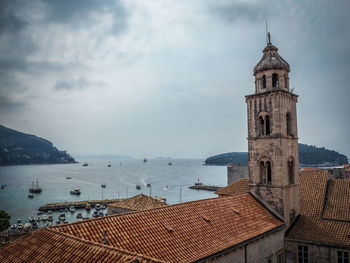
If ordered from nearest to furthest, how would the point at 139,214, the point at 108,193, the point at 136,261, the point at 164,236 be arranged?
the point at 136,261
the point at 164,236
the point at 139,214
the point at 108,193

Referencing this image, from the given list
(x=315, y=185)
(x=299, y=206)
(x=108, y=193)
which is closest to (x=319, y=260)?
(x=299, y=206)

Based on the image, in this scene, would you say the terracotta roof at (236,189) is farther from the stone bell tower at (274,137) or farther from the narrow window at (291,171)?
the narrow window at (291,171)

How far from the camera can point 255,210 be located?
1881 cm

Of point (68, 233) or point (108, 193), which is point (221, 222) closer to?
point (68, 233)

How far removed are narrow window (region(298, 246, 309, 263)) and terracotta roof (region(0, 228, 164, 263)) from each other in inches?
588

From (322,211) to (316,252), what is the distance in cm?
347

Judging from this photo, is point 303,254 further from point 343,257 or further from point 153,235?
point 153,235

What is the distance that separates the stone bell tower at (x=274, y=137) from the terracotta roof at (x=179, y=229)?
132 inches

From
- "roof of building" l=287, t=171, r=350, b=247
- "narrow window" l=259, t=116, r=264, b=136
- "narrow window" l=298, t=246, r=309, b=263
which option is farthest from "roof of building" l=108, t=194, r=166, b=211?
"narrow window" l=298, t=246, r=309, b=263

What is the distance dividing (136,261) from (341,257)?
1576 cm

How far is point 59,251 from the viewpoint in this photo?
9328 millimetres

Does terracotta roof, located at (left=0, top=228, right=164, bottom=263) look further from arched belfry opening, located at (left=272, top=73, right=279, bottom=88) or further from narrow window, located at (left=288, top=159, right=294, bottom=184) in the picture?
arched belfry opening, located at (left=272, top=73, right=279, bottom=88)

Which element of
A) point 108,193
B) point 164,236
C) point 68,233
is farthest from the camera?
point 108,193

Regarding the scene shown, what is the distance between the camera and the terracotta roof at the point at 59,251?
8216 mm
